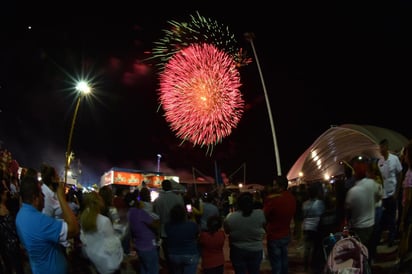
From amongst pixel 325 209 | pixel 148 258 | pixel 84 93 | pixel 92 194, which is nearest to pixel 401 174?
pixel 325 209

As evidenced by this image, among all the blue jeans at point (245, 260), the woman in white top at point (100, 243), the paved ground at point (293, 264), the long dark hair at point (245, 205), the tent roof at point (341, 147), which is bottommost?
the paved ground at point (293, 264)

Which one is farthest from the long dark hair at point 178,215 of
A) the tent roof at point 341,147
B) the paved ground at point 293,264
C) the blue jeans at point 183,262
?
the tent roof at point 341,147

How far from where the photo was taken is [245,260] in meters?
6.54

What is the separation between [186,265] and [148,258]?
0.78 metres

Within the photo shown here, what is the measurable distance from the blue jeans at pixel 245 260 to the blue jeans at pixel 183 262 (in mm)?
669

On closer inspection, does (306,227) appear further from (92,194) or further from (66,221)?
(66,221)

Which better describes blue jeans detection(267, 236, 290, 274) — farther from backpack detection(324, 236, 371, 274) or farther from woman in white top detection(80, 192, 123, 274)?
woman in white top detection(80, 192, 123, 274)

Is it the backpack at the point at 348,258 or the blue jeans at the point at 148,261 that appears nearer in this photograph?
the backpack at the point at 348,258

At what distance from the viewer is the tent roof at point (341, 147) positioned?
20642 millimetres

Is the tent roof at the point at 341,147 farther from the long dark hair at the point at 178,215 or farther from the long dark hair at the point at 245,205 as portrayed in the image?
the long dark hair at the point at 178,215

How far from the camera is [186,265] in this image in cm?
635

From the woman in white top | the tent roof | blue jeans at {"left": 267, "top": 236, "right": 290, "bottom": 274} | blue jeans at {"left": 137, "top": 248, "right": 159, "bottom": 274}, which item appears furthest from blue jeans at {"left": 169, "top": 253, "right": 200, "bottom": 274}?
the tent roof

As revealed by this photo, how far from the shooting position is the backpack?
5266 millimetres

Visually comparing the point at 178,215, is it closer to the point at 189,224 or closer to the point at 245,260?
the point at 189,224
